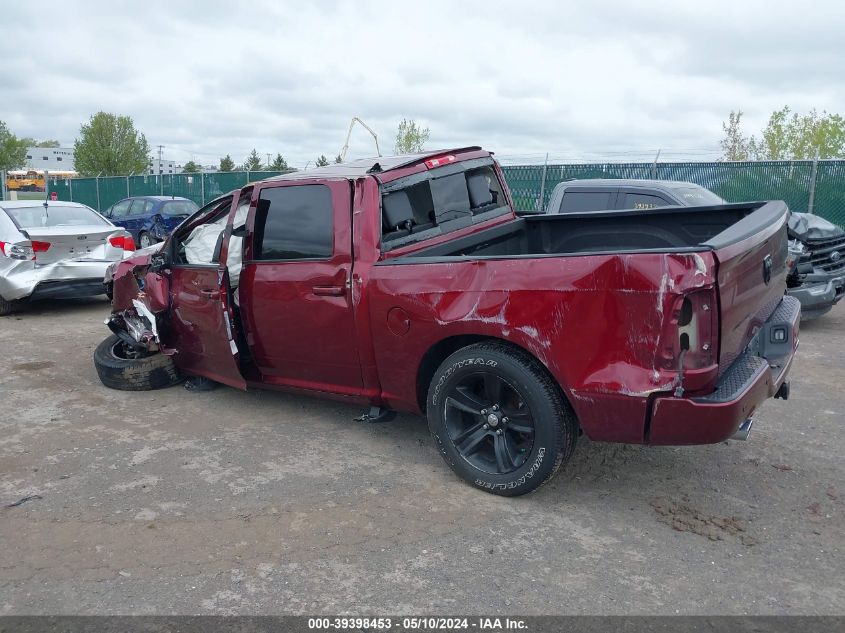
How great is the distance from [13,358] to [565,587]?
6222mm

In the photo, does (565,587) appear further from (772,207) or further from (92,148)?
(92,148)

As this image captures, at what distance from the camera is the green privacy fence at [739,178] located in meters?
13.6

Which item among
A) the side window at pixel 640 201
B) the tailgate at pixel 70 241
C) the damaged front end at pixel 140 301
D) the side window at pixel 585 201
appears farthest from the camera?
the tailgate at pixel 70 241

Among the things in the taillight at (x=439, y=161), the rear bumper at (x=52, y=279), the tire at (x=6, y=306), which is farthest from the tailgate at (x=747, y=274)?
the tire at (x=6, y=306)

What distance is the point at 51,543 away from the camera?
Result: 11.5 feet

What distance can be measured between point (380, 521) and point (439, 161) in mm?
2524

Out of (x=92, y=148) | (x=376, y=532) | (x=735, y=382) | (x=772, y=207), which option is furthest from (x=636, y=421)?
(x=92, y=148)

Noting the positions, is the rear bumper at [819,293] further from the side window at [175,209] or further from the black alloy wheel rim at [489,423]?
the side window at [175,209]

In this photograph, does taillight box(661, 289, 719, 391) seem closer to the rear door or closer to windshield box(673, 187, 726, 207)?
windshield box(673, 187, 726, 207)

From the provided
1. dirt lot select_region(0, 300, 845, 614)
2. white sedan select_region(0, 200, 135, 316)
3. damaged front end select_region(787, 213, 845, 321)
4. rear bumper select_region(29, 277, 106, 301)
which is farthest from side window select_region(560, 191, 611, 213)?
white sedan select_region(0, 200, 135, 316)

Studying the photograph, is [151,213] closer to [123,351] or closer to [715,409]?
[123,351]

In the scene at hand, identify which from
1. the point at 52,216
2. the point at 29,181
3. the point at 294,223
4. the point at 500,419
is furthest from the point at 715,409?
the point at 29,181

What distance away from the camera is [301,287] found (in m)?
4.62

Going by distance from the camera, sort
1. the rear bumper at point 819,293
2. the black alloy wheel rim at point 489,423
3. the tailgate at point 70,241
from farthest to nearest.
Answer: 1. the tailgate at point 70,241
2. the rear bumper at point 819,293
3. the black alloy wheel rim at point 489,423
